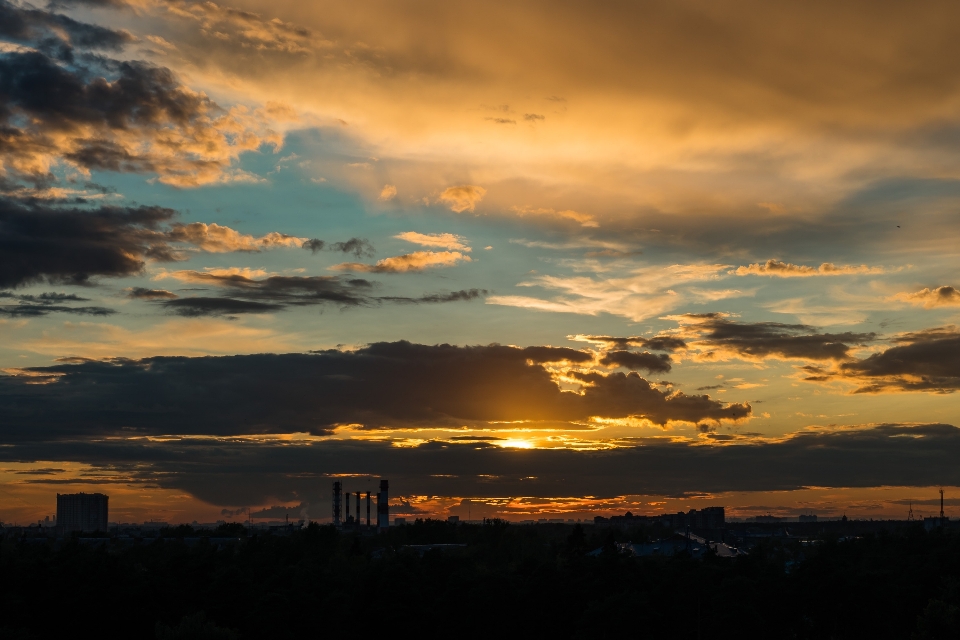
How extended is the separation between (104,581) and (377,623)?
29.6 meters

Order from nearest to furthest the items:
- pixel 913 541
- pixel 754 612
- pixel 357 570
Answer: pixel 754 612, pixel 357 570, pixel 913 541

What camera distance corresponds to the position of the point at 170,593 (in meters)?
109

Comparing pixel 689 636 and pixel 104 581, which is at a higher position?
pixel 104 581

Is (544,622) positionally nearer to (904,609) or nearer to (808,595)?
(808,595)

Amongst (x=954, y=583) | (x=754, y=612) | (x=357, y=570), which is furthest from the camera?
(x=357, y=570)

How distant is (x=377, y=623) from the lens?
109812 millimetres

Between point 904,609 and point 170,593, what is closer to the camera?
point 170,593

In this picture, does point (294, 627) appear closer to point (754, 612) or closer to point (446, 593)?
point (446, 593)

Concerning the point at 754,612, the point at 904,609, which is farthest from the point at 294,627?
the point at 904,609

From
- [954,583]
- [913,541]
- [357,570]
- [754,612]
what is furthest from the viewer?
[913,541]

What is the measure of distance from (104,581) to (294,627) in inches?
828

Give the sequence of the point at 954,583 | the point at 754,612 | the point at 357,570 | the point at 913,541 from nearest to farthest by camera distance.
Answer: the point at 754,612 → the point at 954,583 → the point at 357,570 → the point at 913,541

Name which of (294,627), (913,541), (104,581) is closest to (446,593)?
(294,627)

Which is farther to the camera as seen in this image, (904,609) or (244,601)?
(904,609)
